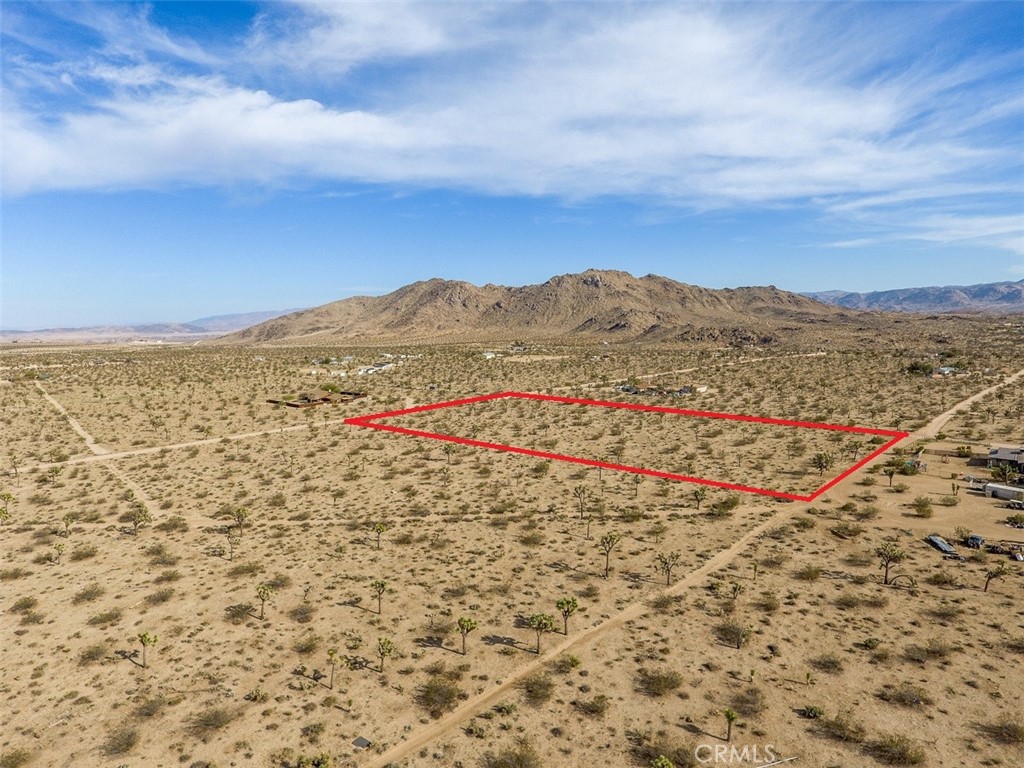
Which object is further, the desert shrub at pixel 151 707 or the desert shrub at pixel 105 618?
the desert shrub at pixel 105 618

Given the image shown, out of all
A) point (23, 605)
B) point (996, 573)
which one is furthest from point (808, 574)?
point (23, 605)

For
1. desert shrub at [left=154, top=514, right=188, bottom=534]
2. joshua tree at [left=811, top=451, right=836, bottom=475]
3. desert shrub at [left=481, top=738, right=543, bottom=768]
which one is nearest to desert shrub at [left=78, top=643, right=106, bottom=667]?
desert shrub at [left=154, top=514, right=188, bottom=534]

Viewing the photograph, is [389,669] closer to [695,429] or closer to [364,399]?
[695,429]

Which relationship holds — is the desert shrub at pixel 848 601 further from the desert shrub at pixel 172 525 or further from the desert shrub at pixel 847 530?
the desert shrub at pixel 172 525

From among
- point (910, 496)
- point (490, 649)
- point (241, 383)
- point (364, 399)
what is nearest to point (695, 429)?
point (910, 496)

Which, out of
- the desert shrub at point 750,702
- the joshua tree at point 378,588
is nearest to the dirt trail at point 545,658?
the desert shrub at point 750,702

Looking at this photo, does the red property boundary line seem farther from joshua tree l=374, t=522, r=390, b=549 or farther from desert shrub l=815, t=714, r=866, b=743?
desert shrub l=815, t=714, r=866, b=743
